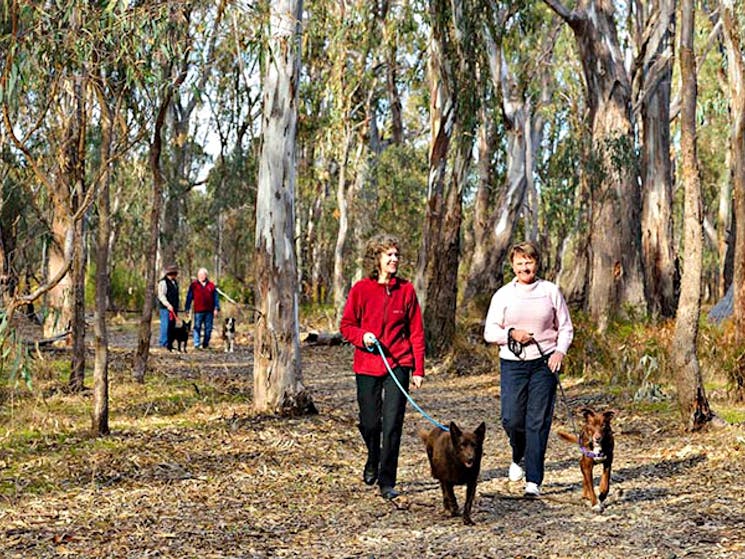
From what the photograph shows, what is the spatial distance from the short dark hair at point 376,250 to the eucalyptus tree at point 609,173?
11.7m

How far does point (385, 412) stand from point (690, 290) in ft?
12.7

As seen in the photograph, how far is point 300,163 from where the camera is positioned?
31.0 m

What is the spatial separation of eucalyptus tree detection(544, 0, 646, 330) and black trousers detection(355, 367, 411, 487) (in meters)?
11.6

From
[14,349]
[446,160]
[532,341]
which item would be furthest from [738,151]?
[14,349]

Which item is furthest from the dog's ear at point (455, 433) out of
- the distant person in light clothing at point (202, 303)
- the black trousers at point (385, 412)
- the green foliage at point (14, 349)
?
the distant person in light clothing at point (202, 303)

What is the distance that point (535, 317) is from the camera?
6.93m

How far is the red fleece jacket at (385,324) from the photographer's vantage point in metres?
7.00

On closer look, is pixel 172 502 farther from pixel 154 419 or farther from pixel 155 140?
pixel 155 140

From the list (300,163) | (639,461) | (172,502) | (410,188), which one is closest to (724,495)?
(639,461)

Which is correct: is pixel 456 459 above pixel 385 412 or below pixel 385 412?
below

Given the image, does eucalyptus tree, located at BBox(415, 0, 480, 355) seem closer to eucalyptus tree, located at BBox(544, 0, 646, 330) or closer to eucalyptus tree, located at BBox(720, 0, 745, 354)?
eucalyptus tree, located at BBox(544, 0, 646, 330)

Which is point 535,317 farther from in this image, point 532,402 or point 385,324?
point 385,324

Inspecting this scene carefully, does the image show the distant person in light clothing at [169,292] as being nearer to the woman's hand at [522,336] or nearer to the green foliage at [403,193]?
the woman's hand at [522,336]

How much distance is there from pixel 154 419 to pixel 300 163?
20.9 meters
